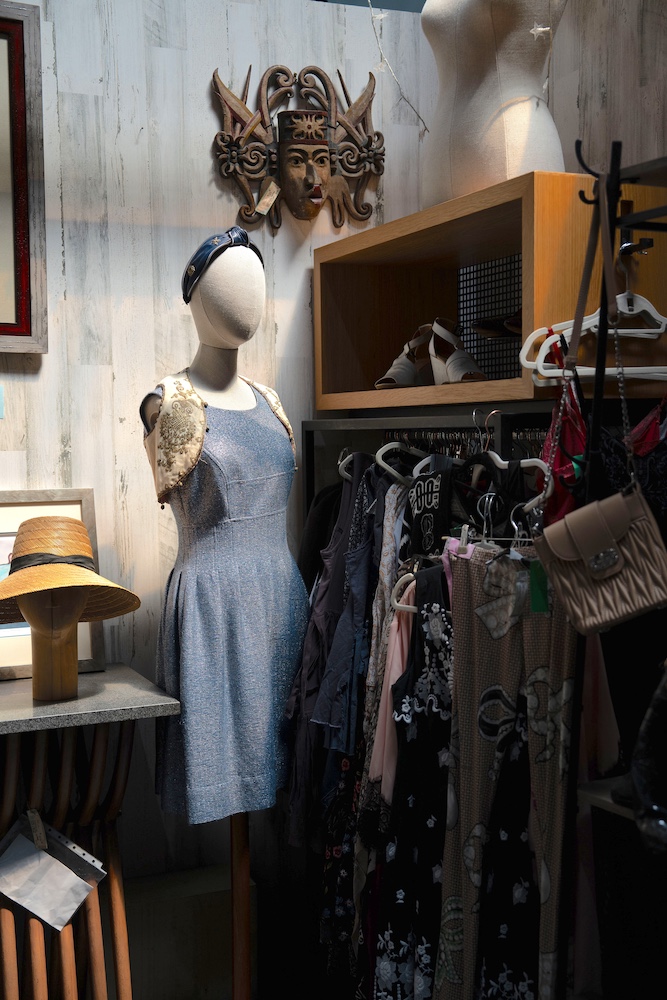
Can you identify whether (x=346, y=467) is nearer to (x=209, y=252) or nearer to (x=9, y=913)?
(x=209, y=252)

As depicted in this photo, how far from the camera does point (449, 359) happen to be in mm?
2355

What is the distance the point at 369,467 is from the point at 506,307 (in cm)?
65

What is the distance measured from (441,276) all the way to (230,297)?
962 mm

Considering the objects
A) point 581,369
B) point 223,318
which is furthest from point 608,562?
point 223,318

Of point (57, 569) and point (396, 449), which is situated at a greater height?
point (396, 449)

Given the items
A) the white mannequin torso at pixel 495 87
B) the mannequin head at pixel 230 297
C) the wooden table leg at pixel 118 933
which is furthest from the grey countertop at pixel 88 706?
the white mannequin torso at pixel 495 87

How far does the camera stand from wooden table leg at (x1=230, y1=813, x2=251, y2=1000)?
2406 millimetres

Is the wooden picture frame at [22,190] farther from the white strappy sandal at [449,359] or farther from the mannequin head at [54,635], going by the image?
the white strappy sandal at [449,359]

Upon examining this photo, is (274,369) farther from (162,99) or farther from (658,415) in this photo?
(658,415)

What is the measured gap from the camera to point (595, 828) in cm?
168

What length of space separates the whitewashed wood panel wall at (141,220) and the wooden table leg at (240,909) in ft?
1.61

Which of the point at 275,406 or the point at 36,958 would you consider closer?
the point at 36,958

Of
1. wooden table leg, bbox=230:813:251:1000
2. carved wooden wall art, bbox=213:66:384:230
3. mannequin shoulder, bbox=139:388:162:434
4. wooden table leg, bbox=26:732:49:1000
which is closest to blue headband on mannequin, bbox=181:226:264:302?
mannequin shoulder, bbox=139:388:162:434

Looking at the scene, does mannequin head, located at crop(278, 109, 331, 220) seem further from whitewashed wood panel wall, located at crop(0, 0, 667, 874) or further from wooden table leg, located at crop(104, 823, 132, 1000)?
wooden table leg, located at crop(104, 823, 132, 1000)
